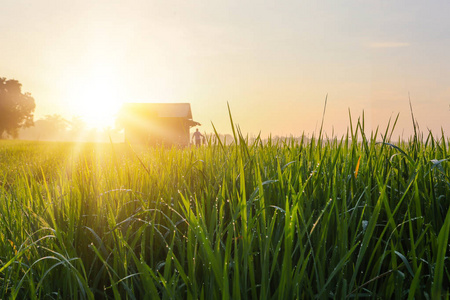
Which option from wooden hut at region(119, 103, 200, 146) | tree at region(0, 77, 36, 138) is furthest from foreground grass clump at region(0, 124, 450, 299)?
tree at region(0, 77, 36, 138)

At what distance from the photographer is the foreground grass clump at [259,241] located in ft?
4.00

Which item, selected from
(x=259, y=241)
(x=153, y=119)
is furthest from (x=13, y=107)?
(x=259, y=241)

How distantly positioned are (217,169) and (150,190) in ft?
2.13

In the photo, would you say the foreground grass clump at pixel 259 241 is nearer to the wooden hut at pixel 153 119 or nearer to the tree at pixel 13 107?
the wooden hut at pixel 153 119

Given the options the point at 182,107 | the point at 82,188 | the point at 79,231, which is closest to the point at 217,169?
the point at 82,188

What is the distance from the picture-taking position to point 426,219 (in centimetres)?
173

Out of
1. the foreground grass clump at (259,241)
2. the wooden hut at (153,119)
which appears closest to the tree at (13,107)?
the wooden hut at (153,119)

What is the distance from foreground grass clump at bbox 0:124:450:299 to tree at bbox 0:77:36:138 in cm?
5748

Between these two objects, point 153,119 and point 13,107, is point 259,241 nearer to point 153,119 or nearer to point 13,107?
point 153,119

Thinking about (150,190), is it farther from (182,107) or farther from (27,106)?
(27,106)

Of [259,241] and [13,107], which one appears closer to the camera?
[259,241]

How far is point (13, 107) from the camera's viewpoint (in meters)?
53.6

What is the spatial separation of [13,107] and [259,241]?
60.5 metres

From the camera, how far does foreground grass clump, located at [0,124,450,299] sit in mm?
1220
